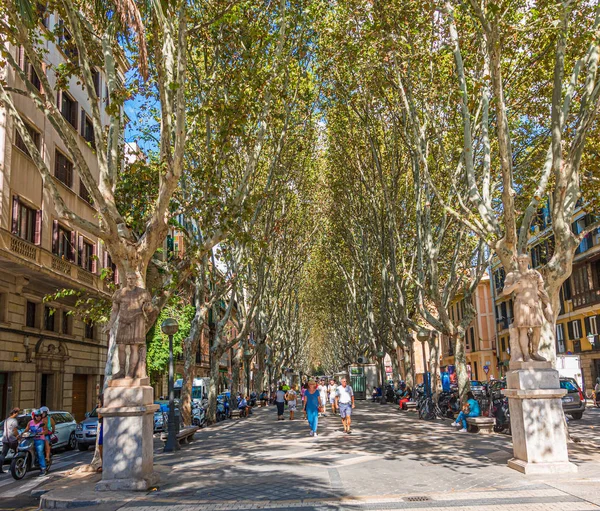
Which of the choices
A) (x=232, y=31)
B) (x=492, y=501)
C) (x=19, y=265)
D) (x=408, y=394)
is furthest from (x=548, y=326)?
(x=408, y=394)

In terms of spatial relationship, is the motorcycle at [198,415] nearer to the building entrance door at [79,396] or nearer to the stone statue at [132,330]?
the building entrance door at [79,396]

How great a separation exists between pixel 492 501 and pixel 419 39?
1172 centimetres

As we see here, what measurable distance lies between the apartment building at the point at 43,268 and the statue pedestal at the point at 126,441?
1117 cm

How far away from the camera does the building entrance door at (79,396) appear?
2766 centimetres

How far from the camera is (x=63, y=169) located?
25.8m

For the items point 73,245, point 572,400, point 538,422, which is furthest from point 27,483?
point 572,400

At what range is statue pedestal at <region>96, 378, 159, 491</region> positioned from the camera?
910 centimetres

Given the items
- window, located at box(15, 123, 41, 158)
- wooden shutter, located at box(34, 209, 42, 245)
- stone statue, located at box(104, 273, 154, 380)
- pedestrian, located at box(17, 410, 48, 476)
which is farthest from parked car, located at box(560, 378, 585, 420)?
window, located at box(15, 123, 41, 158)

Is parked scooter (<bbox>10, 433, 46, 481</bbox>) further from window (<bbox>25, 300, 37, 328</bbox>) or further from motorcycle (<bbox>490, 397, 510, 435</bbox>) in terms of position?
motorcycle (<bbox>490, 397, 510, 435</bbox>)

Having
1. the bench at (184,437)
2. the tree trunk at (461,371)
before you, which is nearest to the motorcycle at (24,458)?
the bench at (184,437)

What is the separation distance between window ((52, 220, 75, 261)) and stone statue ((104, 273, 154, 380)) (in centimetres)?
1479

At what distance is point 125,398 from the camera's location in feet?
31.0

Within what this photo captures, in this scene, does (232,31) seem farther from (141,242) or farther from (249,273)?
(249,273)

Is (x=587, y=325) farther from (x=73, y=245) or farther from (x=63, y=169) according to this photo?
(x=63, y=169)
